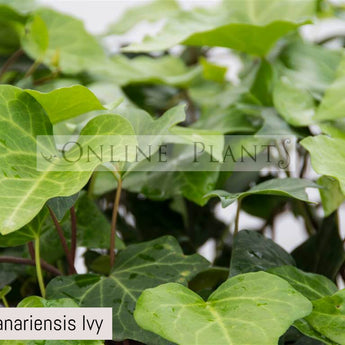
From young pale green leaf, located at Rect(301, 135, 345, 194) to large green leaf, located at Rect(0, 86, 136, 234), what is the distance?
0.51 feet

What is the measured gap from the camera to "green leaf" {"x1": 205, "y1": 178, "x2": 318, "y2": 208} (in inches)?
17.6

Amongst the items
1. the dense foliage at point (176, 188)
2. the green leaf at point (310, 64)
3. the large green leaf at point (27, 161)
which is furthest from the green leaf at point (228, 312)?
the green leaf at point (310, 64)

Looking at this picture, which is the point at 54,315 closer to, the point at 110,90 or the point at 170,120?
the point at 170,120

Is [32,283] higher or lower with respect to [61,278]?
lower

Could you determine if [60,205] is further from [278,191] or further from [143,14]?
[143,14]

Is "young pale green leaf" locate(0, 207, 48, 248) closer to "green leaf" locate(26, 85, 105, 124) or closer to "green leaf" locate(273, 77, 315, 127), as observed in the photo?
"green leaf" locate(26, 85, 105, 124)

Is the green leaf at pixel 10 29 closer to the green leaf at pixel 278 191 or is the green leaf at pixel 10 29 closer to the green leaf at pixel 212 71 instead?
the green leaf at pixel 212 71

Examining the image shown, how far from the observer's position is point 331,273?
540 millimetres

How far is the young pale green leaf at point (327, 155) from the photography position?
0.43m

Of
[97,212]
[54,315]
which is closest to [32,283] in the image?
[97,212]

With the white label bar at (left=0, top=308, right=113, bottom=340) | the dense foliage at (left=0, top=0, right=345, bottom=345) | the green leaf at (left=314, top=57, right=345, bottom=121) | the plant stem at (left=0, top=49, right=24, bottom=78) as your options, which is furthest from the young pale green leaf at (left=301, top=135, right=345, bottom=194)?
the plant stem at (left=0, top=49, right=24, bottom=78)

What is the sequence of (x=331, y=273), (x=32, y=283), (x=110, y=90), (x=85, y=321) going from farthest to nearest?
(x=110, y=90) → (x=32, y=283) → (x=331, y=273) → (x=85, y=321)

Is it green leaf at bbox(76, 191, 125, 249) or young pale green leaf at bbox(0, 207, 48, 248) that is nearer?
young pale green leaf at bbox(0, 207, 48, 248)

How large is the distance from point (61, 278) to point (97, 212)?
5.2 inches
